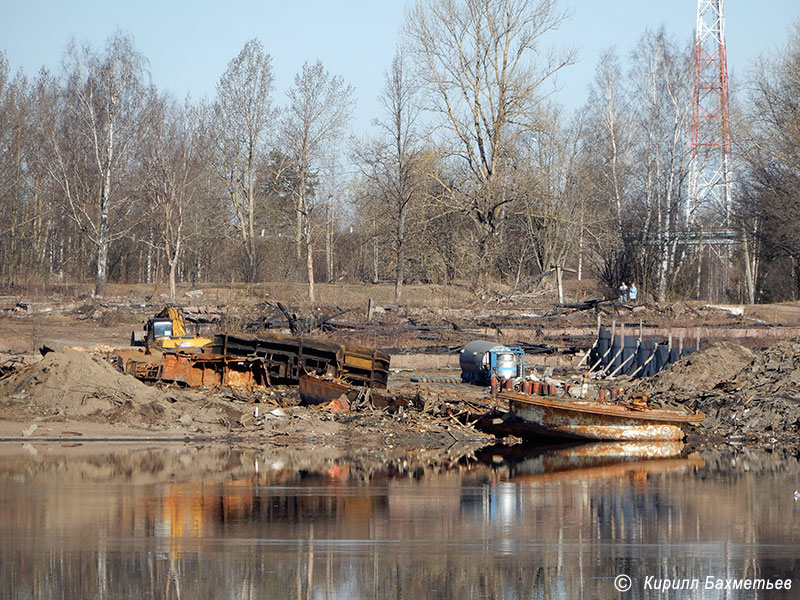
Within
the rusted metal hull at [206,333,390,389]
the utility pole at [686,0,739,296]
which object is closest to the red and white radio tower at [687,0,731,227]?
the utility pole at [686,0,739,296]

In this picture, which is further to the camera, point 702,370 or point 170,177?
point 170,177

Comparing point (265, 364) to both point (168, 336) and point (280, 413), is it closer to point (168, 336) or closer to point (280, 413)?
→ point (168, 336)

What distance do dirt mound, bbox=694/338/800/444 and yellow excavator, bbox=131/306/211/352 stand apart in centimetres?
1543

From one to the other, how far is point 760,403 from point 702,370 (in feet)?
15.1

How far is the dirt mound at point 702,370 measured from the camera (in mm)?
27609

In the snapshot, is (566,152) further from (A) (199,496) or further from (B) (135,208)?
(A) (199,496)

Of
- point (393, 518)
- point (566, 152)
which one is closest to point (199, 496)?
point (393, 518)

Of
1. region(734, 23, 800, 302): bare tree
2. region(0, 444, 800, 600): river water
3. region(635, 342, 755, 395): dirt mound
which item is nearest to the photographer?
region(0, 444, 800, 600): river water

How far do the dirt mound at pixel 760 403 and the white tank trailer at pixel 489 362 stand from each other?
6188mm

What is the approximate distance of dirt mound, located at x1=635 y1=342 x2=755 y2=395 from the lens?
2761cm

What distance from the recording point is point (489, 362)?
29.5 meters

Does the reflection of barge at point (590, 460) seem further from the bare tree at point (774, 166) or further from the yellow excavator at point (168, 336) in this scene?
the bare tree at point (774, 166)

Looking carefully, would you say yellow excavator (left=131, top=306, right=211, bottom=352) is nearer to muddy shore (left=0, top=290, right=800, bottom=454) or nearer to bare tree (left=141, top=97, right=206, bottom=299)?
muddy shore (left=0, top=290, right=800, bottom=454)

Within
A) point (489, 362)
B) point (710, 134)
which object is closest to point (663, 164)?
point (710, 134)
